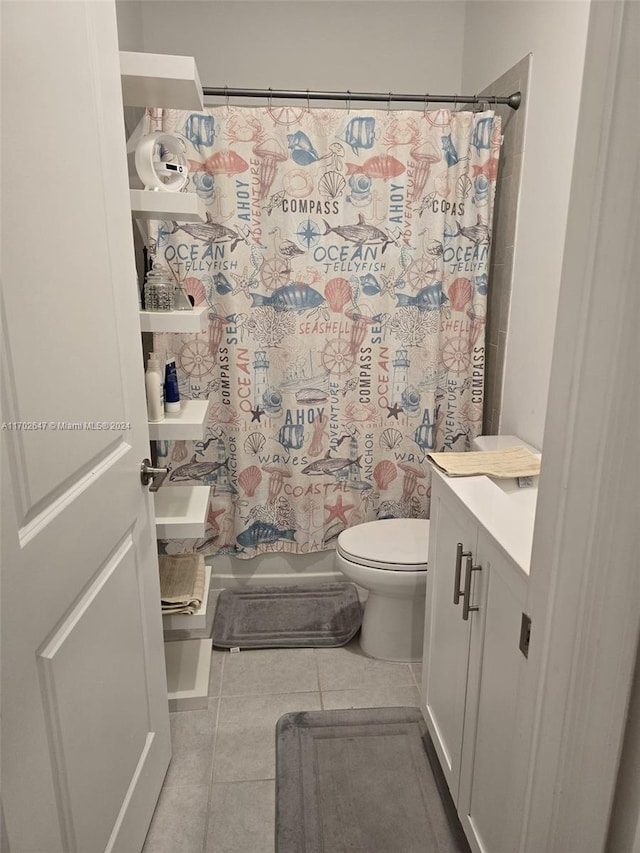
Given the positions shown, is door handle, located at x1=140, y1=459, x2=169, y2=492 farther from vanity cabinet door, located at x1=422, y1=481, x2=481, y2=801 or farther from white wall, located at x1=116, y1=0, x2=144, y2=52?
white wall, located at x1=116, y1=0, x2=144, y2=52

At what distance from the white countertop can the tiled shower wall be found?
791mm

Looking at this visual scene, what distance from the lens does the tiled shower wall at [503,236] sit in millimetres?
2072

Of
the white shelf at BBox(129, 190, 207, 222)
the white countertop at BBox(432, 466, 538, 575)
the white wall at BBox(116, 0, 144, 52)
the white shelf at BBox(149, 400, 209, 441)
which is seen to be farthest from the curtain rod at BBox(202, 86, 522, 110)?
the white countertop at BBox(432, 466, 538, 575)

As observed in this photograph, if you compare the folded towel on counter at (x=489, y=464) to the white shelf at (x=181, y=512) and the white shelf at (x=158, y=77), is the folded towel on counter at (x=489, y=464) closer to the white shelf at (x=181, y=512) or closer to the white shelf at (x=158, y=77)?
the white shelf at (x=181, y=512)

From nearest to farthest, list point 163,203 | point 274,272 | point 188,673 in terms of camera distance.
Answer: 1. point 163,203
2. point 188,673
3. point 274,272

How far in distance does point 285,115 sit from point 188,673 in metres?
2.04

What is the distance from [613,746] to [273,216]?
2020 mm

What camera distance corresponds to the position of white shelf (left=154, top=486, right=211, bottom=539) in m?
1.68

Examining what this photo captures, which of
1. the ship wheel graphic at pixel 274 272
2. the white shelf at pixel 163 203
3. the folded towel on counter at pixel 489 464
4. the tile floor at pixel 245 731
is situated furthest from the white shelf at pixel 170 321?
the tile floor at pixel 245 731

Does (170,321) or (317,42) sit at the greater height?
(317,42)

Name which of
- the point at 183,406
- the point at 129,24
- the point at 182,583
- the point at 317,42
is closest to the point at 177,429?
the point at 183,406

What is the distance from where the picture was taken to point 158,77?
1.38 m

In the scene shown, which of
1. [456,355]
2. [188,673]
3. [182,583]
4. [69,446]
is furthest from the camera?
[456,355]

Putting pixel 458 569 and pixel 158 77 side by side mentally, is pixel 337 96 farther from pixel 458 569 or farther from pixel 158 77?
pixel 458 569
